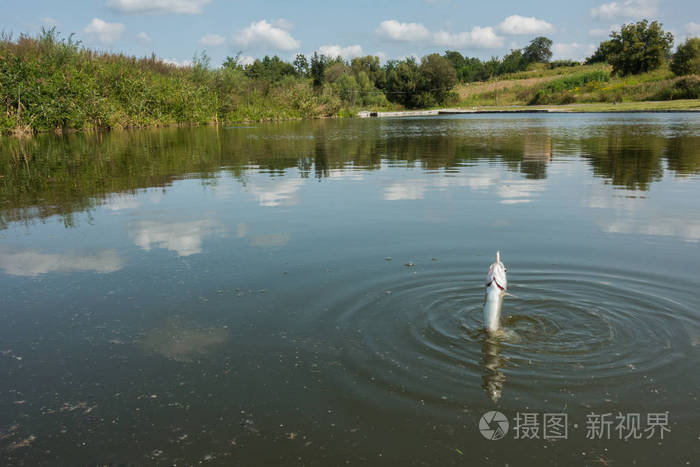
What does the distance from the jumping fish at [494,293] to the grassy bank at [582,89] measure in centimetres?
7450

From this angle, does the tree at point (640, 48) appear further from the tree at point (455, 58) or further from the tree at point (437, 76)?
the tree at point (455, 58)

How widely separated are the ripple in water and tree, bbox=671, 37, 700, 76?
9548cm

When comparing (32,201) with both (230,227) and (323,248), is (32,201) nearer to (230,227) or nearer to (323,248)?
(230,227)

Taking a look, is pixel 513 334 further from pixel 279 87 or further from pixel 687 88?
pixel 687 88

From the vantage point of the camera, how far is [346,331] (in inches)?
198

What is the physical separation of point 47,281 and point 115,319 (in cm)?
184

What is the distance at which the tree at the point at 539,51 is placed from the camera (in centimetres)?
18144

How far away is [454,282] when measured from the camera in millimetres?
6348

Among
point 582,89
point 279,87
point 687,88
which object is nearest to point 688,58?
point 687,88

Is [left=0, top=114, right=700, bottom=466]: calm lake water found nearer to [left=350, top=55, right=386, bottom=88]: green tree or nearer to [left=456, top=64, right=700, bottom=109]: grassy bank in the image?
[left=456, top=64, right=700, bottom=109]: grassy bank

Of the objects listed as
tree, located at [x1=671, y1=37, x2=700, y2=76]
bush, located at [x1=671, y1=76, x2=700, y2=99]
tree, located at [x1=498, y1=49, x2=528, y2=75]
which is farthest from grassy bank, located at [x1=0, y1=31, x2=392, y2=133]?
tree, located at [x1=498, y1=49, x2=528, y2=75]

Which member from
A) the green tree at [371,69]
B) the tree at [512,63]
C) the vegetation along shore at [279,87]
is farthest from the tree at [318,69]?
the tree at [512,63]

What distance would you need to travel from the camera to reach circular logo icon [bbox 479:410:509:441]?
137 inches

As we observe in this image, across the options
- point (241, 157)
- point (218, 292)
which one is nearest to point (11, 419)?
point (218, 292)
